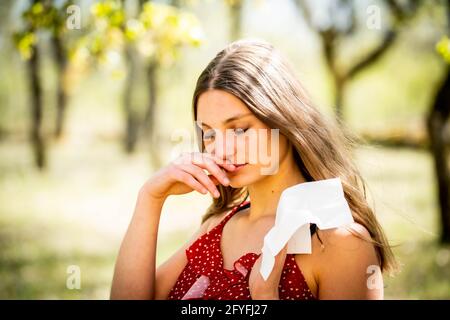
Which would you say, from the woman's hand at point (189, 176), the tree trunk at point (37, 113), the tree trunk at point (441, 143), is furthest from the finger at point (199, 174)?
the tree trunk at point (37, 113)

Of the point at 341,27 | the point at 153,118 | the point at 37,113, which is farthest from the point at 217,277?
the point at 37,113

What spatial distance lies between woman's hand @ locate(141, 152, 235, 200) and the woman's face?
0.16ft

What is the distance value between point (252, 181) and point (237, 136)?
0.19m

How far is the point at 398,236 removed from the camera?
8289 mm

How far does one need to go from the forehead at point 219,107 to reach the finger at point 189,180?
0.73ft

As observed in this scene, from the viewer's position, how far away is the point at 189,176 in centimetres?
213

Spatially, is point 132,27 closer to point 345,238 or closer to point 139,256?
point 139,256

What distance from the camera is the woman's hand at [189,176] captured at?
2121 millimetres

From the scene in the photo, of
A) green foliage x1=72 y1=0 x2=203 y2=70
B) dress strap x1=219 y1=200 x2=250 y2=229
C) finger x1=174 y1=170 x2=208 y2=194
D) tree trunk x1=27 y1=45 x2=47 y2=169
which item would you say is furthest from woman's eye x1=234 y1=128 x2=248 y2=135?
tree trunk x1=27 y1=45 x2=47 y2=169

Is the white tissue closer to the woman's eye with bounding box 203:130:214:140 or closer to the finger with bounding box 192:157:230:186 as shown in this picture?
the finger with bounding box 192:157:230:186

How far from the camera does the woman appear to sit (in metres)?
2.02

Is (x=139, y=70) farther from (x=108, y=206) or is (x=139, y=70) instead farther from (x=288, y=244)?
(x=288, y=244)

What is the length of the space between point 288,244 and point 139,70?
17371mm
